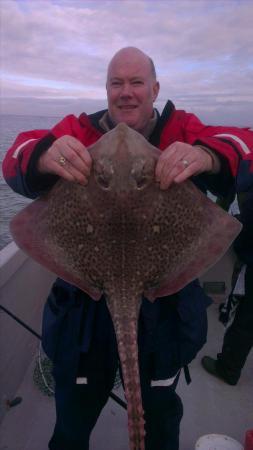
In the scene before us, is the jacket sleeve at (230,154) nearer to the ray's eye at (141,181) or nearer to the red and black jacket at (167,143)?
the red and black jacket at (167,143)

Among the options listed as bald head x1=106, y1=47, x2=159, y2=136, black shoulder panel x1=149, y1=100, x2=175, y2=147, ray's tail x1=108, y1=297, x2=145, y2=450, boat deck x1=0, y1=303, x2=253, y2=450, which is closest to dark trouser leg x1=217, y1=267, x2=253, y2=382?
boat deck x1=0, y1=303, x2=253, y2=450

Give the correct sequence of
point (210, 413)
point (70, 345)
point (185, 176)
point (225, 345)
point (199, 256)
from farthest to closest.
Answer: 1. point (225, 345)
2. point (210, 413)
3. point (70, 345)
4. point (199, 256)
5. point (185, 176)

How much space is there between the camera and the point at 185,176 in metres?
2.05

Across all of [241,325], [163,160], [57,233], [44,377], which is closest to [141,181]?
[163,160]

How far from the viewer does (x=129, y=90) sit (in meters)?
2.60

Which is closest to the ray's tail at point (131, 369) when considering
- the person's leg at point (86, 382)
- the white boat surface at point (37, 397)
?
the person's leg at point (86, 382)

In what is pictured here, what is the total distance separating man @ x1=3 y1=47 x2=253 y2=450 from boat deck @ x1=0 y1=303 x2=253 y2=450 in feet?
3.28

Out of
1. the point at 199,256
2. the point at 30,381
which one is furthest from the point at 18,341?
the point at 199,256

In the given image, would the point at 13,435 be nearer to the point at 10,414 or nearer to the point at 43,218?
the point at 10,414

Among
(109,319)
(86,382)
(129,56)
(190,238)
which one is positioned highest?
(129,56)

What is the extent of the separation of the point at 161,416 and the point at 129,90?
90.7 inches

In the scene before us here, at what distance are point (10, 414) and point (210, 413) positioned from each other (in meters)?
2.09

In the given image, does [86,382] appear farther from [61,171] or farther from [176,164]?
[176,164]

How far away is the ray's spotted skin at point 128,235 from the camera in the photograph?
2.03 meters
